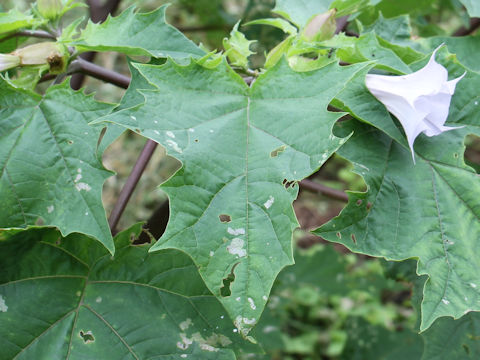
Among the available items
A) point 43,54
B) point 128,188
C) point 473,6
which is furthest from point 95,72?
point 473,6

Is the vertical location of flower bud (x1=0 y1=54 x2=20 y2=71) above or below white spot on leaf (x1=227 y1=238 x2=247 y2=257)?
above

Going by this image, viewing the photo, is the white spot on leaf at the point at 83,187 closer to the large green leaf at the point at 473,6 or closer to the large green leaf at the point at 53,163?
the large green leaf at the point at 53,163

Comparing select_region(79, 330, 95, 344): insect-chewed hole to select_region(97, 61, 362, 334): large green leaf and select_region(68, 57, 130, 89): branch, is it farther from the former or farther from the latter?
select_region(68, 57, 130, 89): branch

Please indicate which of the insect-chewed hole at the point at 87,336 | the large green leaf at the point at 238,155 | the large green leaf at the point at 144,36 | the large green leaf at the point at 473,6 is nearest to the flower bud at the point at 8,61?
the large green leaf at the point at 144,36

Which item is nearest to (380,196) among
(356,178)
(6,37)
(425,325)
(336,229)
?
(336,229)

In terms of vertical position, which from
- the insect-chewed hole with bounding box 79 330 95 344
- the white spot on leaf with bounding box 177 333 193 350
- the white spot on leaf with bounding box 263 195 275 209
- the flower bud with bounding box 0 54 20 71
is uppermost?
the flower bud with bounding box 0 54 20 71

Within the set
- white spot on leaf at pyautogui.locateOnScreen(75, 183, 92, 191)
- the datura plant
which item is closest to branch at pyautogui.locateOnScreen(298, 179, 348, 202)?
the datura plant

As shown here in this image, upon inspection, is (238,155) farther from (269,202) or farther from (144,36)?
(144,36)
